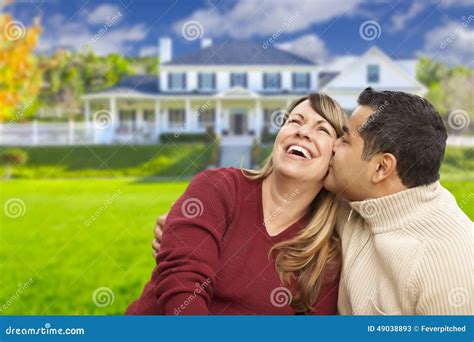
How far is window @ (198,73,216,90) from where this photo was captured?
1333cm

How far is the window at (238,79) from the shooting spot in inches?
507

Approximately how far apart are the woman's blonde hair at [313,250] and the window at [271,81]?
10.8 meters

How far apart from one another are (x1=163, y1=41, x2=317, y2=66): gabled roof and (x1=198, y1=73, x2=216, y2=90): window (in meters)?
0.31

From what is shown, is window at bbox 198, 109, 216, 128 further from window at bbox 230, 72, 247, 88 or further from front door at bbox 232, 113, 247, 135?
window at bbox 230, 72, 247, 88

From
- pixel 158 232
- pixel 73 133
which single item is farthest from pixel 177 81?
pixel 158 232

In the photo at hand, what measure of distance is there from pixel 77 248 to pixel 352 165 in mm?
4154

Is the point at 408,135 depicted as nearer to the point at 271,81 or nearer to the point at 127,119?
the point at 271,81

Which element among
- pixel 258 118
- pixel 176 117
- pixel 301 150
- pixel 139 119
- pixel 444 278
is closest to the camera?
pixel 444 278

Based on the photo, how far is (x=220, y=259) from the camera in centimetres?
175

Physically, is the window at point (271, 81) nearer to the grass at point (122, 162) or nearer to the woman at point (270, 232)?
the grass at point (122, 162)

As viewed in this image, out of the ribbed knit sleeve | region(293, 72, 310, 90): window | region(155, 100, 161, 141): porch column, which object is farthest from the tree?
the ribbed knit sleeve

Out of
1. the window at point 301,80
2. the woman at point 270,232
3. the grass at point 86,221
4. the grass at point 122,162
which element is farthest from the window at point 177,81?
the woman at point 270,232

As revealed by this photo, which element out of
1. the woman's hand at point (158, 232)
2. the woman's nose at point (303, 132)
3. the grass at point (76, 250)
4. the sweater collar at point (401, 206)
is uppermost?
the woman's nose at point (303, 132)
